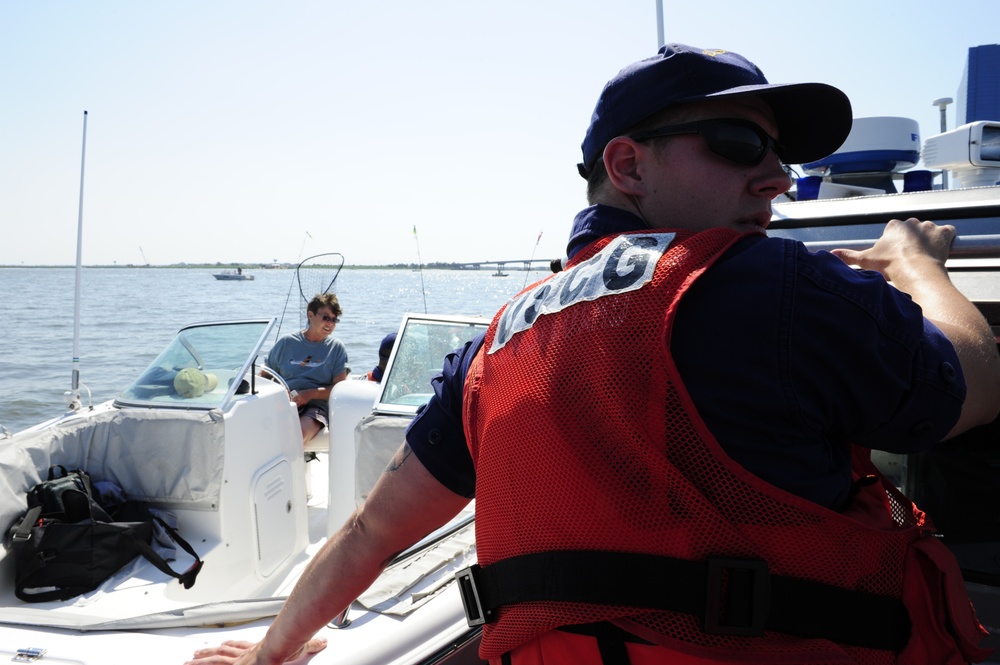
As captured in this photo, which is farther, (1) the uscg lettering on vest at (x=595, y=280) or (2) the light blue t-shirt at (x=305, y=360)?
(2) the light blue t-shirt at (x=305, y=360)

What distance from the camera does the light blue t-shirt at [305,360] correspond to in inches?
248

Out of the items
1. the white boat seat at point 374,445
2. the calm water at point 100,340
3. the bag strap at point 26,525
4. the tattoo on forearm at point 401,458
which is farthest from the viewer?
the calm water at point 100,340

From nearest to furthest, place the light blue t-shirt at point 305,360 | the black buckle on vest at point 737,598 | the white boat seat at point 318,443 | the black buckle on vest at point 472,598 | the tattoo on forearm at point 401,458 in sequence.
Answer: the black buckle on vest at point 737,598 < the black buckle on vest at point 472,598 < the tattoo on forearm at point 401,458 < the white boat seat at point 318,443 < the light blue t-shirt at point 305,360

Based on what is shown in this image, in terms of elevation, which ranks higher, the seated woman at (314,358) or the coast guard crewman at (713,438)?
the coast guard crewman at (713,438)

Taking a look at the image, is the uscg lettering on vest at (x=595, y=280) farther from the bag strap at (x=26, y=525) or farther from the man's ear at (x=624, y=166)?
the bag strap at (x=26, y=525)

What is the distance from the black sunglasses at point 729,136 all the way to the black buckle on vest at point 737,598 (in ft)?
1.79

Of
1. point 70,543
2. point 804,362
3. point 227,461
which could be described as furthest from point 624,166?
point 227,461

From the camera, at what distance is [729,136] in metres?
1.05

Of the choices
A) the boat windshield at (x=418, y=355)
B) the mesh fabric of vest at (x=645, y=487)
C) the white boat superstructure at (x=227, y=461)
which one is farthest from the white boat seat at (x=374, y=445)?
the mesh fabric of vest at (x=645, y=487)

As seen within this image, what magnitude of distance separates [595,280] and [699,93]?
1.04 feet

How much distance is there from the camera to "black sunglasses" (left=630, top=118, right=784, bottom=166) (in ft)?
3.42

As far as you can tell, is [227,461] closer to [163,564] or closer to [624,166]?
[163,564]

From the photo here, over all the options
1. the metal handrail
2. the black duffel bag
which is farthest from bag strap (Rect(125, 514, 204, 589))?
the metal handrail

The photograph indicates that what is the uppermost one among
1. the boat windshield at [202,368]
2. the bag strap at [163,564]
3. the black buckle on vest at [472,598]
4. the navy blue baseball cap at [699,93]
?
the navy blue baseball cap at [699,93]
